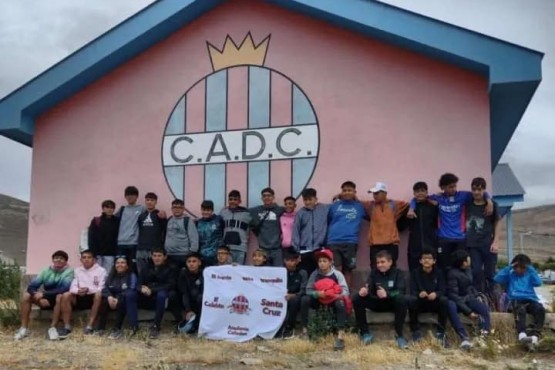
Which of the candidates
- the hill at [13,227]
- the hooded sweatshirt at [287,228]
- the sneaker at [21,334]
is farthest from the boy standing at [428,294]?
the hill at [13,227]

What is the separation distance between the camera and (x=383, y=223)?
8.43 metres

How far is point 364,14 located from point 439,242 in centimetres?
337

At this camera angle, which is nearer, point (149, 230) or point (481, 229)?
point (481, 229)

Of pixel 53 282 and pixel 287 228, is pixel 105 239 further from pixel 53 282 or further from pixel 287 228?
Result: pixel 287 228

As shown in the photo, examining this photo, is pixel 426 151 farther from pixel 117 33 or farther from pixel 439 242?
pixel 117 33

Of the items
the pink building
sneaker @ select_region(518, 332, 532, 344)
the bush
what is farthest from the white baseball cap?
the bush

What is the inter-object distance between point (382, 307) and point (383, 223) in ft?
4.14

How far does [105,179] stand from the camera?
34.7ft

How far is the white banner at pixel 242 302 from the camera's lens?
316 inches

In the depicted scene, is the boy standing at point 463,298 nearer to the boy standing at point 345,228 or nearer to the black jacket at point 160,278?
the boy standing at point 345,228

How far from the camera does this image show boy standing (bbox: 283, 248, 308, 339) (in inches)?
310

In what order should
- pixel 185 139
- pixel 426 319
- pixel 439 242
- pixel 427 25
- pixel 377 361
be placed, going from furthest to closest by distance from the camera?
pixel 185 139, pixel 427 25, pixel 439 242, pixel 426 319, pixel 377 361

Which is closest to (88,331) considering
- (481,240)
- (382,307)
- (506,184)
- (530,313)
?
(382,307)

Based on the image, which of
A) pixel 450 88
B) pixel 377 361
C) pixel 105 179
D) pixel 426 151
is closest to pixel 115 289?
pixel 105 179
